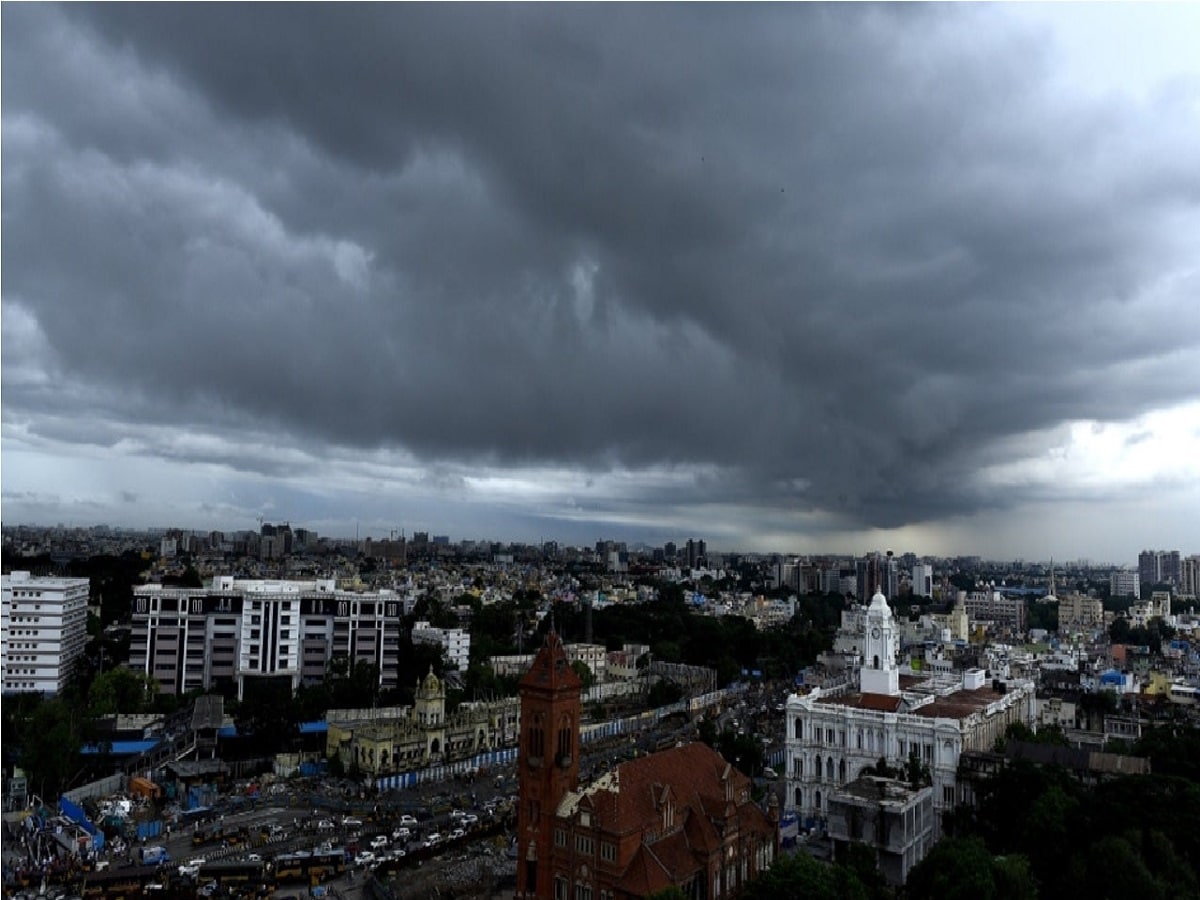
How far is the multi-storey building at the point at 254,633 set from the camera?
8850 centimetres

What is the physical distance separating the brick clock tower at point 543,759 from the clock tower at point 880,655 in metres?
32.9

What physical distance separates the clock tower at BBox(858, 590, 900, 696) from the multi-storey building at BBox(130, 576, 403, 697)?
49052 mm

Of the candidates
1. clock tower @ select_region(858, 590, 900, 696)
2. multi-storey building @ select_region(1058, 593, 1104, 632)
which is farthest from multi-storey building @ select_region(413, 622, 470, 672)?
multi-storey building @ select_region(1058, 593, 1104, 632)

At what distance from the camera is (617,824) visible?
37.9 meters

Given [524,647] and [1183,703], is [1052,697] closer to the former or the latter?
[1183,703]

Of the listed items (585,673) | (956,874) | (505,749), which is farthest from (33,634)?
(956,874)

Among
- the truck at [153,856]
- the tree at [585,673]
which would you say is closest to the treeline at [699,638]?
the tree at [585,673]

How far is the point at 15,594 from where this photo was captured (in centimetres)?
8450

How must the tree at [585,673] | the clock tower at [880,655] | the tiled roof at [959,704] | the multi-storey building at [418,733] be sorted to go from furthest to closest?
the tree at [585,673]
the multi-storey building at [418,733]
the clock tower at [880,655]
the tiled roof at [959,704]

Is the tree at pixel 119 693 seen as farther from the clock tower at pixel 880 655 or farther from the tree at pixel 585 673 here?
the clock tower at pixel 880 655

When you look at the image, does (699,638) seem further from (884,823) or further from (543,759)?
(543,759)

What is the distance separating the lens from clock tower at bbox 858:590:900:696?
67531 mm

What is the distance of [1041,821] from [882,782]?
8.68m

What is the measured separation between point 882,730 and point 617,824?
26420 mm
